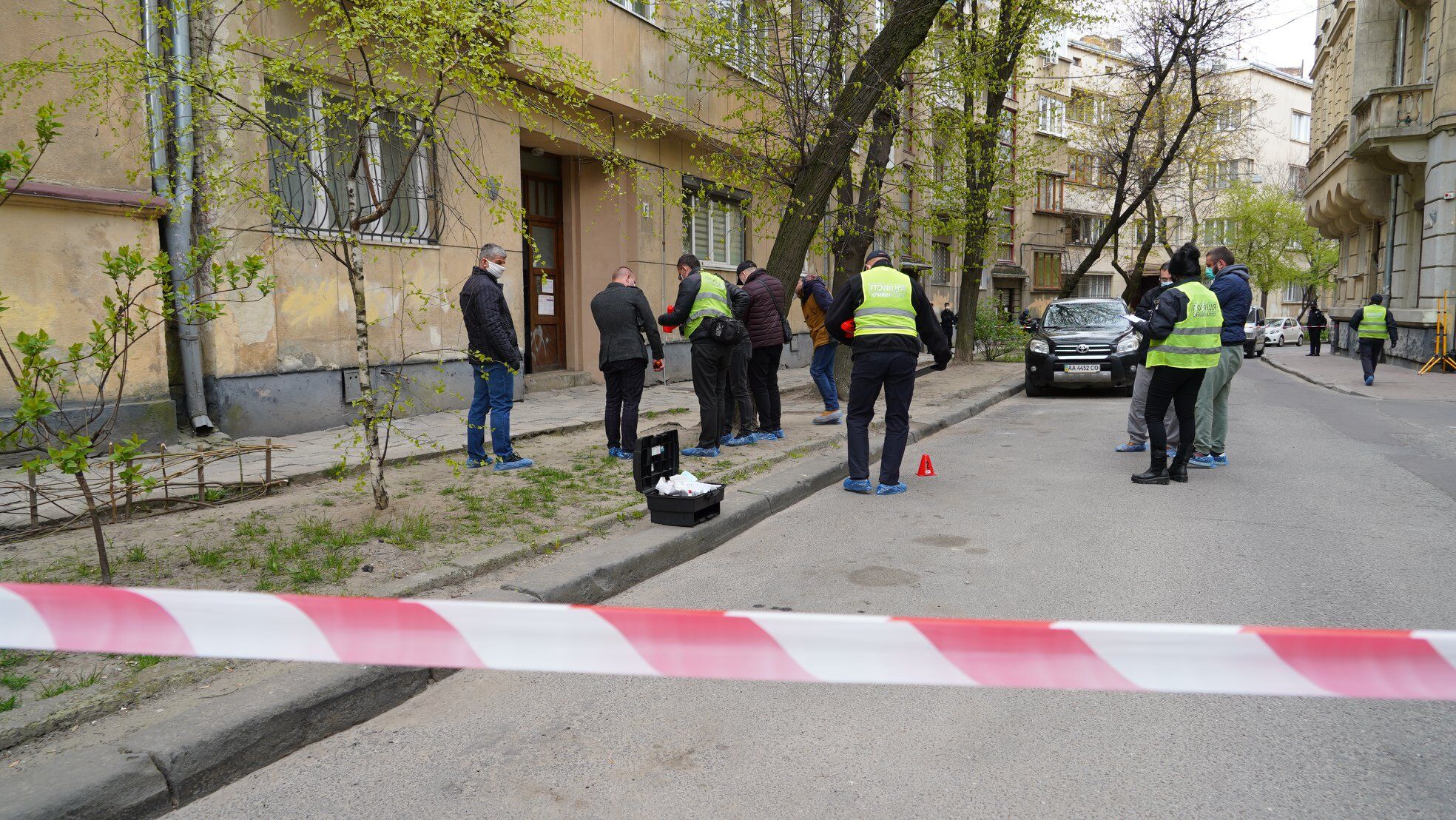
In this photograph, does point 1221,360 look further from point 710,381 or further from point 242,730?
point 242,730

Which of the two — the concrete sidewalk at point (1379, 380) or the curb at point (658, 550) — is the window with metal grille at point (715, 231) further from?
the concrete sidewalk at point (1379, 380)

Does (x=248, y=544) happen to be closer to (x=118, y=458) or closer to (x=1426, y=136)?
(x=118, y=458)

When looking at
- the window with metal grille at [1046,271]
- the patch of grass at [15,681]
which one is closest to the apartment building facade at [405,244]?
the patch of grass at [15,681]

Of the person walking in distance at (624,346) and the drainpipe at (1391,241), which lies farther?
the drainpipe at (1391,241)

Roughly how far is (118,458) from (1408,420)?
13.9 meters

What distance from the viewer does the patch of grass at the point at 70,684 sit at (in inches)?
132

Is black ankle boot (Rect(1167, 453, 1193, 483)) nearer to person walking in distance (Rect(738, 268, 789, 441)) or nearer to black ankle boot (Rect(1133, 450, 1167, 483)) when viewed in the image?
black ankle boot (Rect(1133, 450, 1167, 483))

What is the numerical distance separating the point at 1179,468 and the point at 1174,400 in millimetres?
566

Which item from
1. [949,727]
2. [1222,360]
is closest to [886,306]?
[1222,360]

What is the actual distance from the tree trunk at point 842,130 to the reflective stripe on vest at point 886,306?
114 inches

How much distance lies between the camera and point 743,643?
2340 millimetres

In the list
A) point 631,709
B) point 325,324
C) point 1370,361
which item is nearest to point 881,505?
point 631,709

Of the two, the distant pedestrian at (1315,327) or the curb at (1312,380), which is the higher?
the distant pedestrian at (1315,327)

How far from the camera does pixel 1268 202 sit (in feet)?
159
